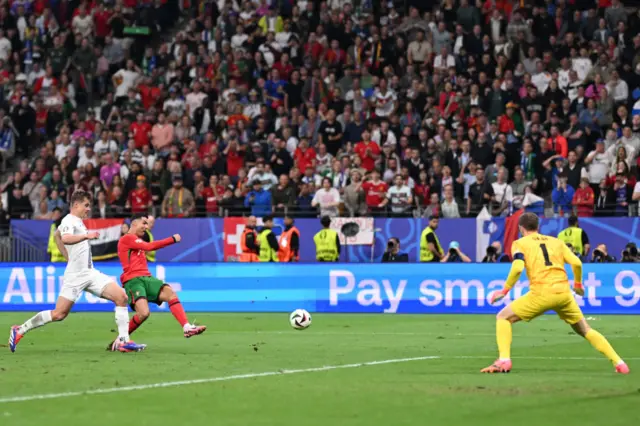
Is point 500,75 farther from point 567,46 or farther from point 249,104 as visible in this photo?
point 249,104

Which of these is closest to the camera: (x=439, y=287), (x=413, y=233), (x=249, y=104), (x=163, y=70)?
(x=439, y=287)

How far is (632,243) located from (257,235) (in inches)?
326

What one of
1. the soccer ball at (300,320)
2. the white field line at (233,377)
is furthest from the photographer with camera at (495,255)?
the white field line at (233,377)

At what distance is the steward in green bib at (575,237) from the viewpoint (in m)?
27.0

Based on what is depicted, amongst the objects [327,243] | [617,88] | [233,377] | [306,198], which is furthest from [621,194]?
[233,377]

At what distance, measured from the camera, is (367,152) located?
30.2m

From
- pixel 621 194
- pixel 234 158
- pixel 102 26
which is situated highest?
pixel 102 26

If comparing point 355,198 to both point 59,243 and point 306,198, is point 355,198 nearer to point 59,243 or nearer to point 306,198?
point 306,198

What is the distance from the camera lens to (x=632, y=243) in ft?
89.3

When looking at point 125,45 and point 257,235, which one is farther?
point 125,45

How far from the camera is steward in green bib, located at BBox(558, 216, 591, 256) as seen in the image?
2697 cm

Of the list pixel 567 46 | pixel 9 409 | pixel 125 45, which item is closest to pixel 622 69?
pixel 567 46

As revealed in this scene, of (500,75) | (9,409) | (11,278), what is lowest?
(11,278)

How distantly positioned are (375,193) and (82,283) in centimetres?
1370
